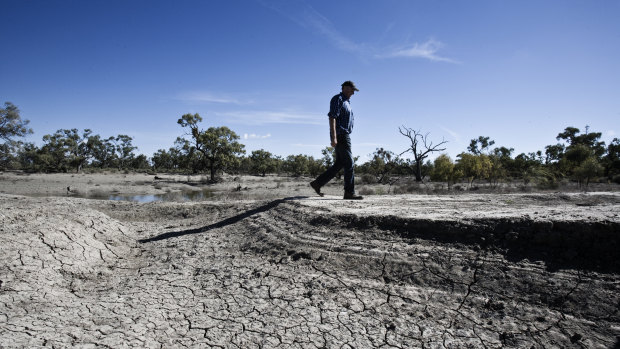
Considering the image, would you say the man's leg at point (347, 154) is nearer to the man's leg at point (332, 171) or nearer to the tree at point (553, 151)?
the man's leg at point (332, 171)

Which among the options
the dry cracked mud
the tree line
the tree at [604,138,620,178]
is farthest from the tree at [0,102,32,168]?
the tree at [604,138,620,178]

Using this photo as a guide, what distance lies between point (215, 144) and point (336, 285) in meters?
28.1

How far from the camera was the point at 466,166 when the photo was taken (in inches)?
775

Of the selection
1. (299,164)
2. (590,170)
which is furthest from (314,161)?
(590,170)

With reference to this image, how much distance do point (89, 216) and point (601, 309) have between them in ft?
21.3

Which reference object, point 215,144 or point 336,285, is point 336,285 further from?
point 215,144

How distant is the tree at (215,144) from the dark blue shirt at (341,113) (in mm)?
25301

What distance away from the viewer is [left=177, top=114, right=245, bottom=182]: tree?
28781 mm

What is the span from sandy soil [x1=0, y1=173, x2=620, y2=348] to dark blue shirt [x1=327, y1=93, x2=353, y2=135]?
1.91 meters

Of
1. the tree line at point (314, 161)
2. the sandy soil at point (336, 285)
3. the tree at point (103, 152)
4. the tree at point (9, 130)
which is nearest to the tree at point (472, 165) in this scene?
the tree line at point (314, 161)

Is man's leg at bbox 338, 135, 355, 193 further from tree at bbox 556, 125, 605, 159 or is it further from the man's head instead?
tree at bbox 556, 125, 605, 159

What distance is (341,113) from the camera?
554 cm

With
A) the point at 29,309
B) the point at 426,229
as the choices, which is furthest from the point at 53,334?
the point at 426,229

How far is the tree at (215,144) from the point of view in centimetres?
2878
